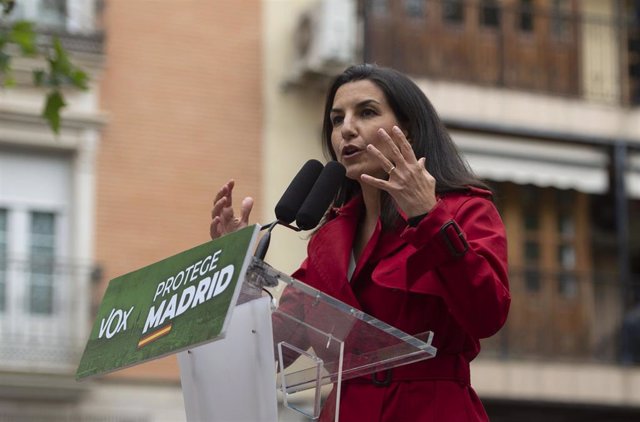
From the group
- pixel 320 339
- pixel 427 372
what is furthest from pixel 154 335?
pixel 427 372

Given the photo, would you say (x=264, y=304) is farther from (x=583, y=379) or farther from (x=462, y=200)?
(x=583, y=379)

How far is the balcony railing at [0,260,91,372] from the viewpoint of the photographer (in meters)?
15.8

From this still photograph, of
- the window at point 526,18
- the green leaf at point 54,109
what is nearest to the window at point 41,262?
the window at point 526,18

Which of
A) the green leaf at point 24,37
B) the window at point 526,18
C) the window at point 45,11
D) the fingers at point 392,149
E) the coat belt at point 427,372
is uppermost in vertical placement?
the fingers at point 392,149

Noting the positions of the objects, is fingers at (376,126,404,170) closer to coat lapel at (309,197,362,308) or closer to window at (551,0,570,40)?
coat lapel at (309,197,362,308)

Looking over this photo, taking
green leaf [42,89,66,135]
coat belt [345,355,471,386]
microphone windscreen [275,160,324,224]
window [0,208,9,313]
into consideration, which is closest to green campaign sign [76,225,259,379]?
microphone windscreen [275,160,324,224]

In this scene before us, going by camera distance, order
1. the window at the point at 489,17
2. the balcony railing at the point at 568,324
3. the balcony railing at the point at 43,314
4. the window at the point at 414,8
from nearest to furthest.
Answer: the balcony railing at the point at 43,314
the balcony railing at the point at 568,324
the window at the point at 414,8
the window at the point at 489,17

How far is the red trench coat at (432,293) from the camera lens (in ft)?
12.7

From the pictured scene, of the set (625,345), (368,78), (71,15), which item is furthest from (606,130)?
(368,78)

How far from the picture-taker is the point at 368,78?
14.7ft

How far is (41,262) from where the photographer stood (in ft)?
52.4

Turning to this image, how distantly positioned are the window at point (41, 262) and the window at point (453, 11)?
524 centimetres

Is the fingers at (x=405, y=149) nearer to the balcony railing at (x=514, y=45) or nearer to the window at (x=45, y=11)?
the window at (x=45, y=11)

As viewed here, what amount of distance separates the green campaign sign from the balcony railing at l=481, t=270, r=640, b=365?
1381cm
